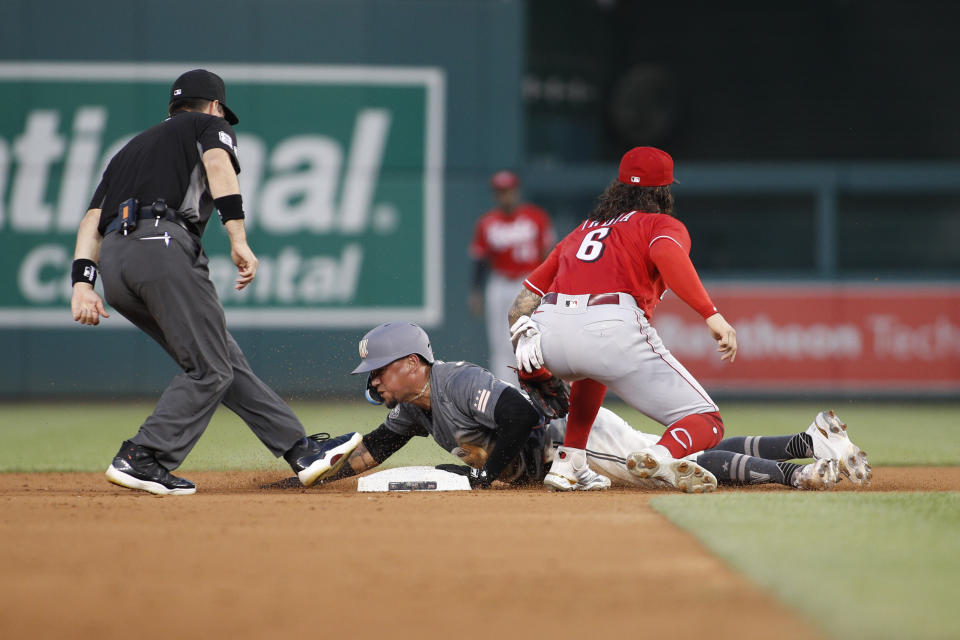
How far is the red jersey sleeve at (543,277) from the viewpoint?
524cm

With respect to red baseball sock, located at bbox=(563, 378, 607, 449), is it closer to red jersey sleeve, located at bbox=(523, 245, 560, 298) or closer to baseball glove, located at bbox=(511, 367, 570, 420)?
baseball glove, located at bbox=(511, 367, 570, 420)

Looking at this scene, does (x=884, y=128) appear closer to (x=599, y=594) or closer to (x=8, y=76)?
(x=8, y=76)

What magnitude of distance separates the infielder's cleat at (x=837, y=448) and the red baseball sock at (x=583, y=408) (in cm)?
97

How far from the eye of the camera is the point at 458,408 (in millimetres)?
5051

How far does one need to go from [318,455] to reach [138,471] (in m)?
0.76

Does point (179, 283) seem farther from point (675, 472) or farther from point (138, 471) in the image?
point (675, 472)

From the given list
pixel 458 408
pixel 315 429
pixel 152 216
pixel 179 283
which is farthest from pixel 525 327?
pixel 315 429

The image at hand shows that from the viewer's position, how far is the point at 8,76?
12672mm

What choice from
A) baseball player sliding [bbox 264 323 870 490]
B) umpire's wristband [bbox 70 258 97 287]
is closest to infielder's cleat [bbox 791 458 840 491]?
baseball player sliding [bbox 264 323 870 490]

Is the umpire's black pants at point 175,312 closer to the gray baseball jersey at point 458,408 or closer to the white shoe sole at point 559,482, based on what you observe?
the gray baseball jersey at point 458,408

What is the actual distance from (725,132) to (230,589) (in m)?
16.7

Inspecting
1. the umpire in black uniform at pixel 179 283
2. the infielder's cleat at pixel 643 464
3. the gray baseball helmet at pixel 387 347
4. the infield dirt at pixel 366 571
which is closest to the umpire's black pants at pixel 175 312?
the umpire in black uniform at pixel 179 283

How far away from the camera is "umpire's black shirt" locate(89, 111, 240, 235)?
4.92m

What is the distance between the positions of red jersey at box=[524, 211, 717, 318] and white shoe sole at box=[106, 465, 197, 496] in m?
1.82
